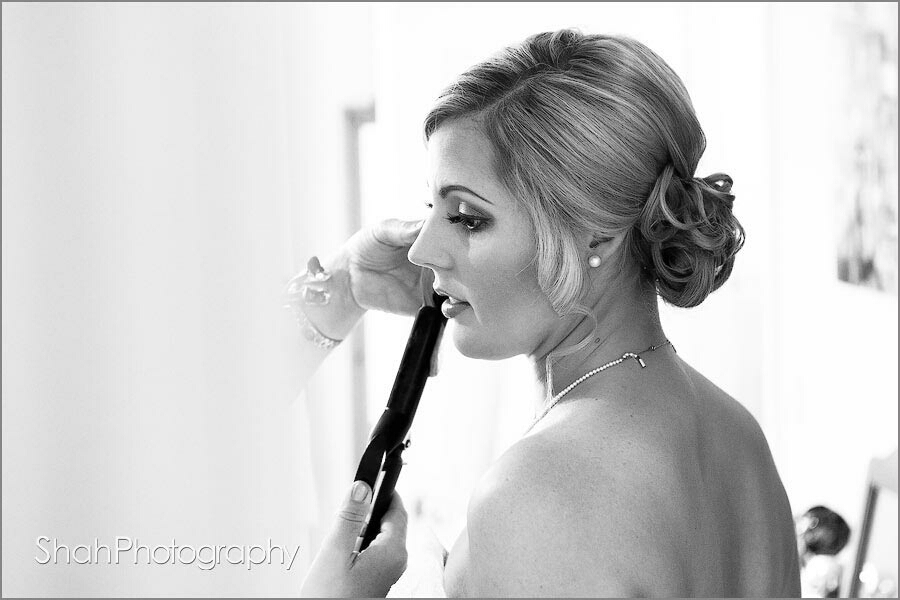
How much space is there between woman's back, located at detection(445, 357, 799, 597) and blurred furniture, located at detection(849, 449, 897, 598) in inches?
44.4

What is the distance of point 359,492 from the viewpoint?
0.91 meters

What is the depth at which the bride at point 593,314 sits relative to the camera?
79 centimetres

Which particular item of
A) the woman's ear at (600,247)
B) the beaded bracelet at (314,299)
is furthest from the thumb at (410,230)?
the woman's ear at (600,247)

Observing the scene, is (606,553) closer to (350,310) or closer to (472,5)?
(350,310)

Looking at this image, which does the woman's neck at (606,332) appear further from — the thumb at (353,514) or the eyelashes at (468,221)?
the thumb at (353,514)

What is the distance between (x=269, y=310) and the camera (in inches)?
15.7

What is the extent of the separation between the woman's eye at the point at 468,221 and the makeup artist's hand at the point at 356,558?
0.30 meters

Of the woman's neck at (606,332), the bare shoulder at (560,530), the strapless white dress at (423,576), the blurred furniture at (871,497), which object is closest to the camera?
the bare shoulder at (560,530)

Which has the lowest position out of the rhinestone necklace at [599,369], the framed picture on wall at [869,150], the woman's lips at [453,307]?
the rhinestone necklace at [599,369]

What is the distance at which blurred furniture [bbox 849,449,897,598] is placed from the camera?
193cm

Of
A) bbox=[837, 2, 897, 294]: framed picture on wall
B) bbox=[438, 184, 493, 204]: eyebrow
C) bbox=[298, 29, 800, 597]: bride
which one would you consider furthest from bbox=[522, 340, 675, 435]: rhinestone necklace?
bbox=[837, 2, 897, 294]: framed picture on wall

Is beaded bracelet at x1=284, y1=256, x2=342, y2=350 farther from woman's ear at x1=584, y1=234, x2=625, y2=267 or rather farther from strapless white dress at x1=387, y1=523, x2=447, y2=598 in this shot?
woman's ear at x1=584, y1=234, x2=625, y2=267

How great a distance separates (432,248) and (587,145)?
20 centimetres

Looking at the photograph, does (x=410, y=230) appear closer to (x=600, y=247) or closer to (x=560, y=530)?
(x=600, y=247)
